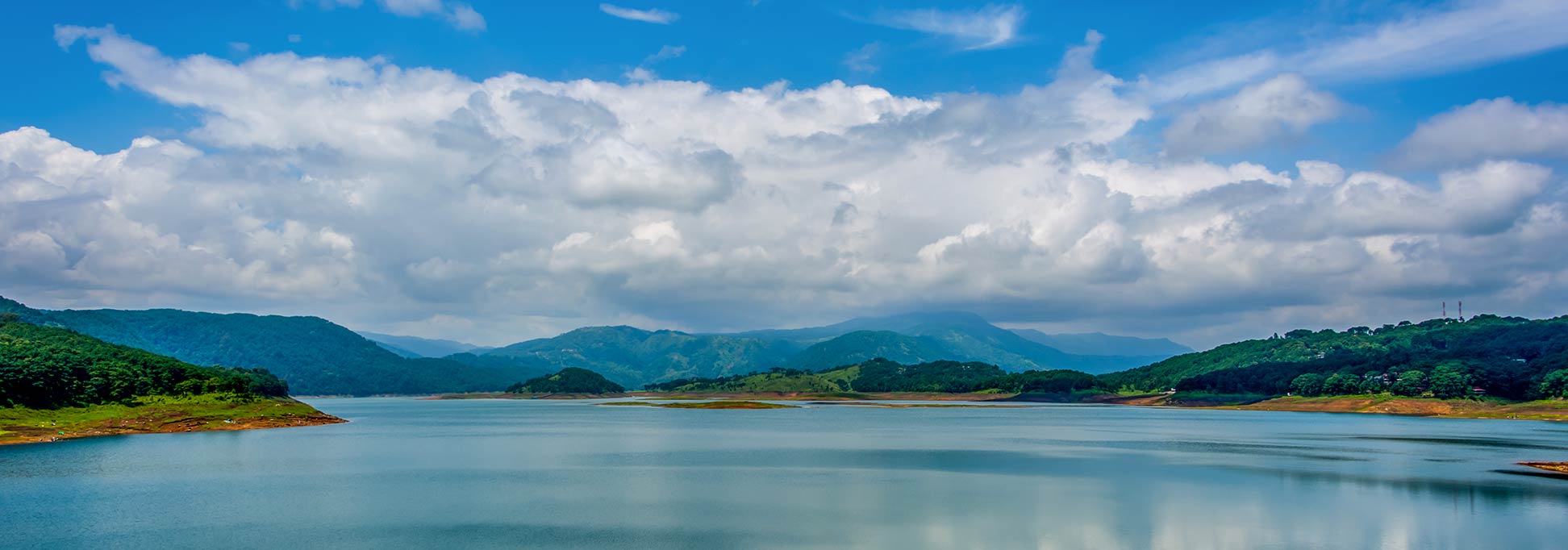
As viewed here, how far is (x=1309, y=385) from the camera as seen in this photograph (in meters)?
189

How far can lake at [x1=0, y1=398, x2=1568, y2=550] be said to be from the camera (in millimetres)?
39000

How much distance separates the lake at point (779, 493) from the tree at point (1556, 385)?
183ft

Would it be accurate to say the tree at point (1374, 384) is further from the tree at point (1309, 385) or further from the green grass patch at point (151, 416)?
the green grass patch at point (151, 416)

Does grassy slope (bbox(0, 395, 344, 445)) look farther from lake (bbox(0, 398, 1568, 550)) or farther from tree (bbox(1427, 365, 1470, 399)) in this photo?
tree (bbox(1427, 365, 1470, 399))

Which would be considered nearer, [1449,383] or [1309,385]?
Answer: [1449,383]

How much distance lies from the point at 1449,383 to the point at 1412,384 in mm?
7549

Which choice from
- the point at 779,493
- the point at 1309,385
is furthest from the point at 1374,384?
the point at 779,493

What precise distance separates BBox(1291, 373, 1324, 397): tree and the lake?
304 ft

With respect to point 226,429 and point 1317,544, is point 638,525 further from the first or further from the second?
point 226,429

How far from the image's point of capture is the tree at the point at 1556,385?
140 m

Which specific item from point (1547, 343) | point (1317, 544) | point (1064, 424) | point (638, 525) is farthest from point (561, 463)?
point (1547, 343)

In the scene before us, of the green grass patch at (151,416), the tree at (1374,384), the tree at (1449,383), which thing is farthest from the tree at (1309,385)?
the green grass patch at (151,416)

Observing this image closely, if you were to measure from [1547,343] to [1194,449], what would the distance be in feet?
532

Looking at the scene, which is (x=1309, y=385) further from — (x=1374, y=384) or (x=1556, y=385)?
(x=1556, y=385)
